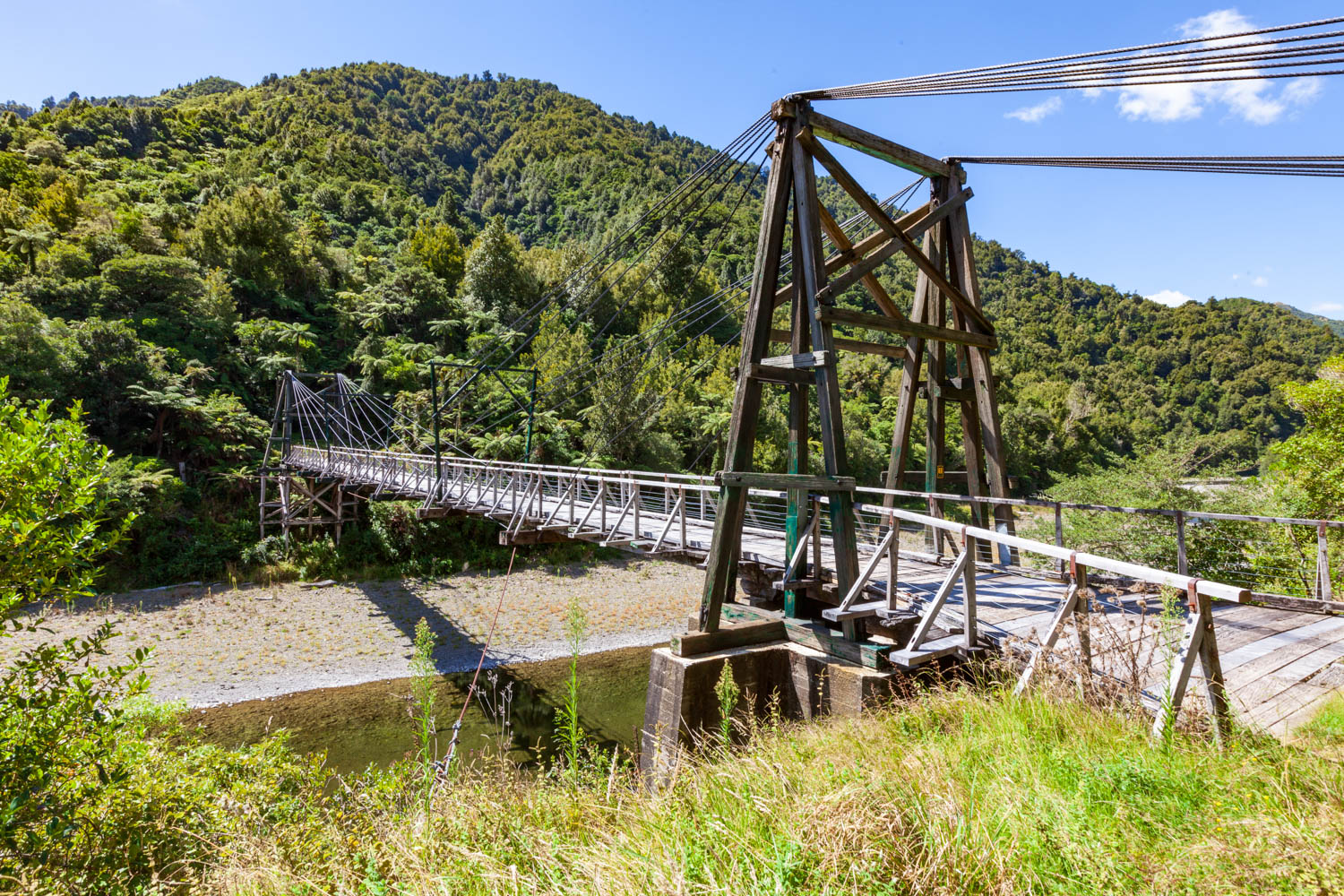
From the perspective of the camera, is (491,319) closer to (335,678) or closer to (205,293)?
(205,293)

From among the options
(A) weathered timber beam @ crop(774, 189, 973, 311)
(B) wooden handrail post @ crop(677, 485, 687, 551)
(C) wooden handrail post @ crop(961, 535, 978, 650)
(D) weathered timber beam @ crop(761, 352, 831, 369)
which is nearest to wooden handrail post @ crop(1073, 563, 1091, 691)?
(C) wooden handrail post @ crop(961, 535, 978, 650)

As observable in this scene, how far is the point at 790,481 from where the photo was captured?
4.77m

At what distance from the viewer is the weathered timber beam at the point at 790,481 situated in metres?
4.69

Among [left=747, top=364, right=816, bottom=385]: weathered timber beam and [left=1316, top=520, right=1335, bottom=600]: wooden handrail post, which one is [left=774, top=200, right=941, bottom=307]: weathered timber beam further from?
[left=1316, top=520, right=1335, bottom=600]: wooden handrail post

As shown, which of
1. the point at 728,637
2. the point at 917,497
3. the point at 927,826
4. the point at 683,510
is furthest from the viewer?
the point at 917,497

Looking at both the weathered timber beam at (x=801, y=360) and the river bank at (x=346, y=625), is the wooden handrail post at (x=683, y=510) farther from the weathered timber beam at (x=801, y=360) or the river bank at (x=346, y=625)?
the river bank at (x=346, y=625)

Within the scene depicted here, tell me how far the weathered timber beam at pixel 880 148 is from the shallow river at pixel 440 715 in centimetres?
770

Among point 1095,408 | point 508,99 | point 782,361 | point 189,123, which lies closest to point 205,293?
point 782,361

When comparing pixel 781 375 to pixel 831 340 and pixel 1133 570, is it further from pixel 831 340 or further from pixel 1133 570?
pixel 1133 570

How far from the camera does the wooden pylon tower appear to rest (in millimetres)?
4836

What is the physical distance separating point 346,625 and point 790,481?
13781mm

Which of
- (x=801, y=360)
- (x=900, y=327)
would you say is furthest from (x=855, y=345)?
(x=801, y=360)

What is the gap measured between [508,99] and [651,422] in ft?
431

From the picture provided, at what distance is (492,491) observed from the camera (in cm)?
1209
